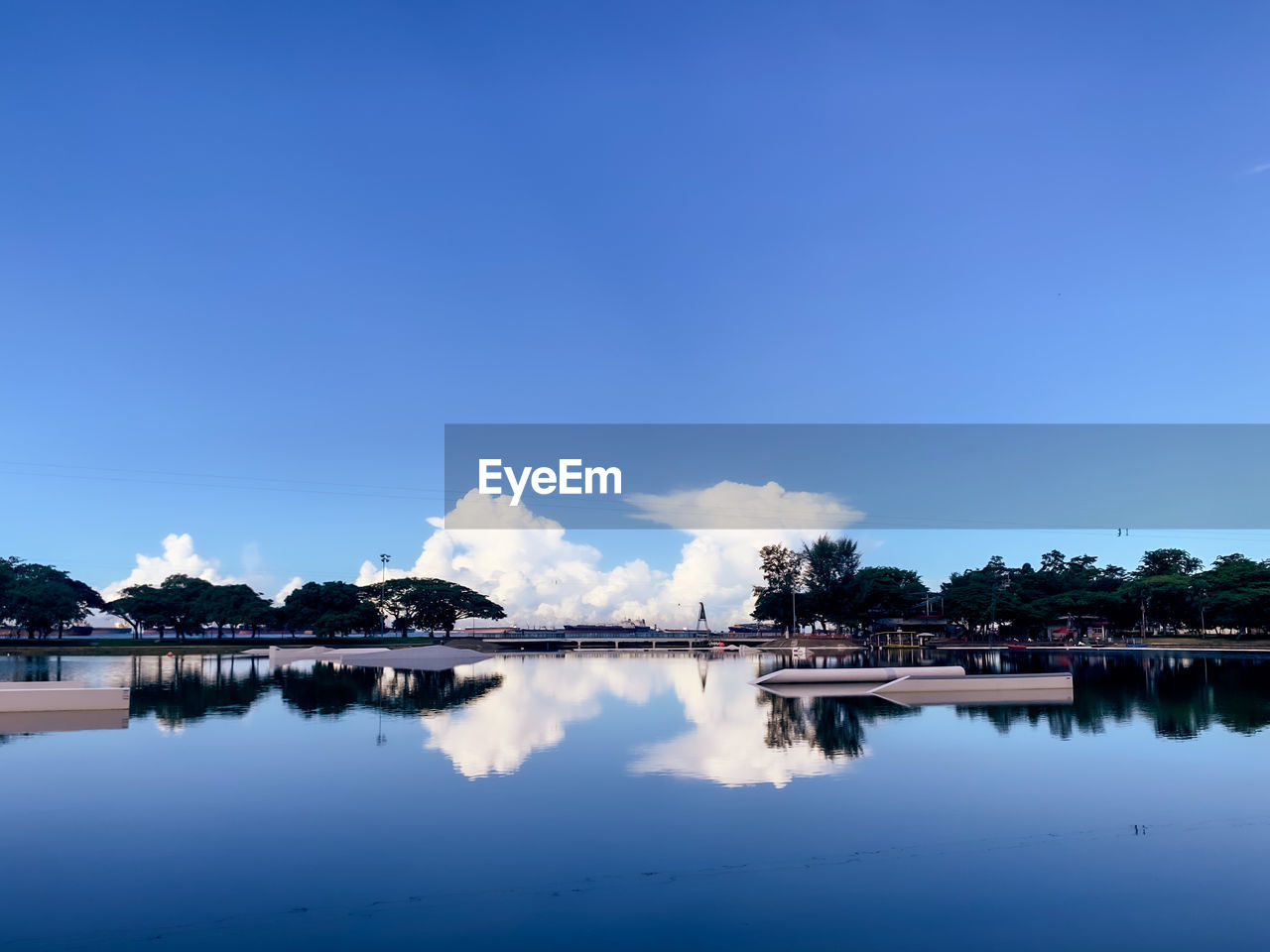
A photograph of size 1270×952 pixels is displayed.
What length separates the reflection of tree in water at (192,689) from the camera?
3856cm

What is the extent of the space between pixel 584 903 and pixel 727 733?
19085mm

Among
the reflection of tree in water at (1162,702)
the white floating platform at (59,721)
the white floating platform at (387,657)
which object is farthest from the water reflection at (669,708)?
the white floating platform at (387,657)

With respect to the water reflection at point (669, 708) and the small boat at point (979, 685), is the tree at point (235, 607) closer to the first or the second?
the water reflection at point (669, 708)

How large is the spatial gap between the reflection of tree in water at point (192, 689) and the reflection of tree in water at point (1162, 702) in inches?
1313

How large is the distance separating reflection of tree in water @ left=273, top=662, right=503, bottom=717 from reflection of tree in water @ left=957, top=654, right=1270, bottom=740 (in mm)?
25294

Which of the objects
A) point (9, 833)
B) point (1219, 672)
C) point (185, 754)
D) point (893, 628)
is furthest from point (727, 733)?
point (893, 628)

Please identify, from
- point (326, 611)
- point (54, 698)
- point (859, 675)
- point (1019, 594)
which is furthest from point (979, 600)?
point (54, 698)

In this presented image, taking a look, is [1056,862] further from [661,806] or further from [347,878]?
[347,878]

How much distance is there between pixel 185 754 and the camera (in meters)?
26.6

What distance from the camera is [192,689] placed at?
50.8m

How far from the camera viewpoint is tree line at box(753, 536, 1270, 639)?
4296 inches

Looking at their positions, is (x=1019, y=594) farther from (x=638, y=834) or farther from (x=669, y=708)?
(x=638, y=834)

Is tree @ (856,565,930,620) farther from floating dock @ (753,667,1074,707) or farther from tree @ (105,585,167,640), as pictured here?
tree @ (105,585,167,640)

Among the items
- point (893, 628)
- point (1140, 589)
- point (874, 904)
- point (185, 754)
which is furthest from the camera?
point (893, 628)
